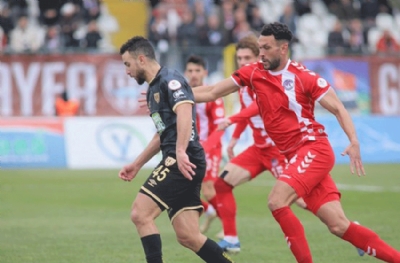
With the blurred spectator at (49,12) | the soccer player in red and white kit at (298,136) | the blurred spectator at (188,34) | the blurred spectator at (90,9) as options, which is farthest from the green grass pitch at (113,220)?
the blurred spectator at (90,9)

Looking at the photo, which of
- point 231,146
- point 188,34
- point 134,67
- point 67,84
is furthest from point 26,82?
point 134,67

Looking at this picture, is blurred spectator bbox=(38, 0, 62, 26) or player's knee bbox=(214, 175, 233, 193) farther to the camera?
blurred spectator bbox=(38, 0, 62, 26)

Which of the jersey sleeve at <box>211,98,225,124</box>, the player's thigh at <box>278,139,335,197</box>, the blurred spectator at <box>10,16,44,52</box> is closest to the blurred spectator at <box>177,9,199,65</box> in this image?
the blurred spectator at <box>10,16,44,52</box>

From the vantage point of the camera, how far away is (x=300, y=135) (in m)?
8.68

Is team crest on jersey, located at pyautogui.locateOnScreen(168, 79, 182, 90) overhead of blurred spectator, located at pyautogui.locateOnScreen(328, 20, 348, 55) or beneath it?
overhead

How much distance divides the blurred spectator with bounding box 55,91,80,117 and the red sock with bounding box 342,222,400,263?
52.3 ft

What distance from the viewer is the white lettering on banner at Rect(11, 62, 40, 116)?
23.5 m

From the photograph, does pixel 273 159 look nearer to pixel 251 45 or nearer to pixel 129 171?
pixel 251 45

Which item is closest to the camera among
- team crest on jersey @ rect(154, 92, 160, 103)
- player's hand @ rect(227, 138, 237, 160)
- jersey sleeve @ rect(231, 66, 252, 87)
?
team crest on jersey @ rect(154, 92, 160, 103)

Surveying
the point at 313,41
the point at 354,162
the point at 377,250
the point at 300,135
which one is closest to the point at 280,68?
the point at 300,135

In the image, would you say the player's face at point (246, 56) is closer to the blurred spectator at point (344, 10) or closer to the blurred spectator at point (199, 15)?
the blurred spectator at point (199, 15)

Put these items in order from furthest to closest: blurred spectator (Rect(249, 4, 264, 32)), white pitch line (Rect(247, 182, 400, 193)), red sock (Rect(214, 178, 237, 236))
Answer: blurred spectator (Rect(249, 4, 264, 32)) < white pitch line (Rect(247, 182, 400, 193)) < red sock (Rect(214, 178, 237, 236))

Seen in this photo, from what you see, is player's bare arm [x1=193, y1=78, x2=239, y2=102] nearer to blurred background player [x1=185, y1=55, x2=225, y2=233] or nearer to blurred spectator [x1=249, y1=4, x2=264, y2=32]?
blurred background player [x1=185, y1=55, x2=225, y2=233]

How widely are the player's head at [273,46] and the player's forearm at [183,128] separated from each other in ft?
3.77
